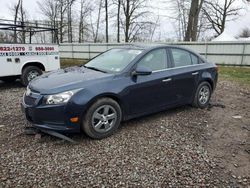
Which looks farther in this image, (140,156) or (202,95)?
(202,95)

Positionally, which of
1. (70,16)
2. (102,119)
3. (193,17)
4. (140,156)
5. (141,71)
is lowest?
(140,156)

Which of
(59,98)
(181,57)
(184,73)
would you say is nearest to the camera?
(59,98)

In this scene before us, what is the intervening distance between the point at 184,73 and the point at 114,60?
154 cm

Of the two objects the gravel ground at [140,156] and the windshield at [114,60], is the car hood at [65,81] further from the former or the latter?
the gravel ground at [140,156]

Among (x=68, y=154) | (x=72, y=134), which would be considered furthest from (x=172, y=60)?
(x=68, y=154)

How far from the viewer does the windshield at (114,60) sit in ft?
14.1

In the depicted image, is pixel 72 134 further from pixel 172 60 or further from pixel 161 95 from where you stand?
pixel 172 60

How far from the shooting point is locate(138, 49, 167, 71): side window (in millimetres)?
4402

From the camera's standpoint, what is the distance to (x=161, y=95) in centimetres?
456

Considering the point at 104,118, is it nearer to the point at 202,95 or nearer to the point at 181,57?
the point at 181,57

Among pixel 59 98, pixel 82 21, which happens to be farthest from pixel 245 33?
pixel 59 98

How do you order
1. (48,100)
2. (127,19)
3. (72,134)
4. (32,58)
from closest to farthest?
(48,100) < (72,134) < (32,58) < (127,19)

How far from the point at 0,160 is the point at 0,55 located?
480cm

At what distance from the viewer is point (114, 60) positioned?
181 inches
